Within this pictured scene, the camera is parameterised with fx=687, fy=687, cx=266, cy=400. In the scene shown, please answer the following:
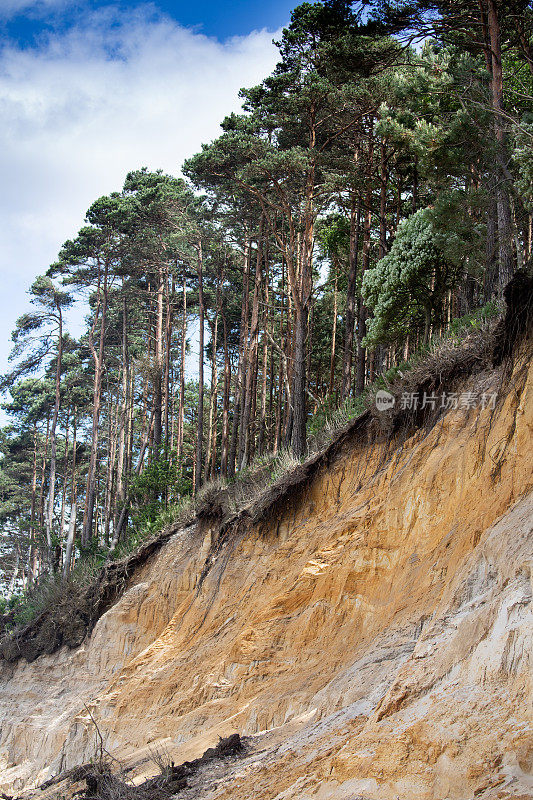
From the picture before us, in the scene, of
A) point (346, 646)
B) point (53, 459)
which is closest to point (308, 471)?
point (346, 646)

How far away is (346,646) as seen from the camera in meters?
10.2

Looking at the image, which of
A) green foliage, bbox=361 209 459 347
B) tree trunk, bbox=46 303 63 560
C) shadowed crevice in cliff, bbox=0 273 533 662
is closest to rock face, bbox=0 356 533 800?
shadowed crevice in cliff, bbox=0 273 533 662

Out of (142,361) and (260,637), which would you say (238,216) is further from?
(260,637)

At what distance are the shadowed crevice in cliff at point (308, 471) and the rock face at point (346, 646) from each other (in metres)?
0.27

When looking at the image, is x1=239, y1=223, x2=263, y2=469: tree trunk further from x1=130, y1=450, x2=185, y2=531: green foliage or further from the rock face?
the rock face

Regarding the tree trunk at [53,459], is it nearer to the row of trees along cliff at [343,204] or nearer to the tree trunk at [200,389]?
the row of trees along cliff at [343,204]

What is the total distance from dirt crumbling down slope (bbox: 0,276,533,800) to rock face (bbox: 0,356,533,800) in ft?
0.09

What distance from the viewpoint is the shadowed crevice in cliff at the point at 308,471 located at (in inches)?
395

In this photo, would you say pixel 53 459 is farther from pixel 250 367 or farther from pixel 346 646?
pixel 346 646

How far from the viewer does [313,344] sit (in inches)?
1297

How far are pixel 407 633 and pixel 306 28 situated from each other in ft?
48.5

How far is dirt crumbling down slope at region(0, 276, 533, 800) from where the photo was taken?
5926mm

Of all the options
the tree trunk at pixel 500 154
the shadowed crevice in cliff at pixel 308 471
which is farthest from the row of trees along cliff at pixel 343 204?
the shadowed crevice in cliff at pixel 308 471

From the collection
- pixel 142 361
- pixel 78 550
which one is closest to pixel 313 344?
pixel 142 361
